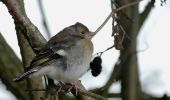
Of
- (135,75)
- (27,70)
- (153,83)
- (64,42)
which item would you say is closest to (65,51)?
(64,42)

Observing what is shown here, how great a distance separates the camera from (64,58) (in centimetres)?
402

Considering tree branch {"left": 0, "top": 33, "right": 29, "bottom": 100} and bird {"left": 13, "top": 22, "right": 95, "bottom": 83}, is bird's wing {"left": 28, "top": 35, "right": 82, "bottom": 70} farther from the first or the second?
tree branch {"left": 0, "top": 33, "right": 29, "bottom": 100}

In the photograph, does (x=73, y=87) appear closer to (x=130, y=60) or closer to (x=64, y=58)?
(x=64, y=58)

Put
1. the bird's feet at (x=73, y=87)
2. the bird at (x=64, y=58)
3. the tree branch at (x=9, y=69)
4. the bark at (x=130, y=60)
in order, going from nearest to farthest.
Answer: the bird's feet at (x=73, y=87)
the bird at (x=64, y=58)
the bark at (x=130, y=60)
the tree branch at (x=9, y=69)

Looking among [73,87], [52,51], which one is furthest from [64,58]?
[73,87]

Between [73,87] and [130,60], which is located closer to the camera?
[73,87]

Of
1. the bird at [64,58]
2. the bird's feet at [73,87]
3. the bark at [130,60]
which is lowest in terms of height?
the bird's feet at [73,87]

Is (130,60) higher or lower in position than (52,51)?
higher

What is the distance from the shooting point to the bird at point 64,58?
3875mm

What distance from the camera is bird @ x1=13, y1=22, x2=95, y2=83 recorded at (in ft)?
12.7

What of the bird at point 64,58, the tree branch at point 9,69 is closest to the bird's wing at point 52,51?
the bird at point 64,58

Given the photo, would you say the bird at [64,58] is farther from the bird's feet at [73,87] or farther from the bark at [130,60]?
the bark at [130,60]

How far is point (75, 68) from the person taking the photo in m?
4.00

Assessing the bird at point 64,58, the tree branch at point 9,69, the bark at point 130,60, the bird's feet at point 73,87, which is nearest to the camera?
the bird's feet at point 73,87
